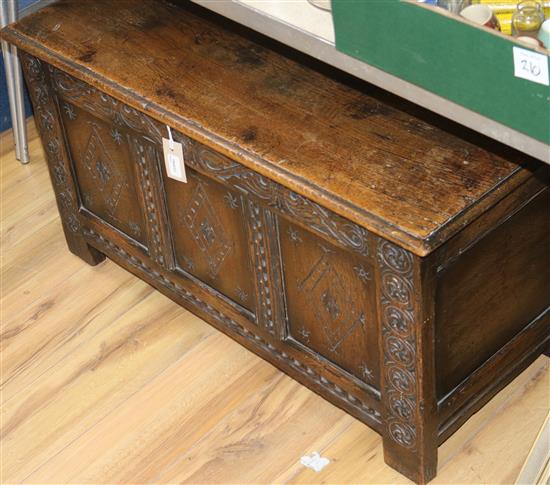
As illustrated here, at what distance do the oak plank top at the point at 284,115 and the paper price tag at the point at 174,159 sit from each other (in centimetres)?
8

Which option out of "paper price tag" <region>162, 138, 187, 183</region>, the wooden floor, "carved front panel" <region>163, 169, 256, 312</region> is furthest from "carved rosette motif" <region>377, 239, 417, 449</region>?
"paper price tag" <region>162, 138, 187, 183</region>

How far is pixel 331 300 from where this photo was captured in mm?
2104

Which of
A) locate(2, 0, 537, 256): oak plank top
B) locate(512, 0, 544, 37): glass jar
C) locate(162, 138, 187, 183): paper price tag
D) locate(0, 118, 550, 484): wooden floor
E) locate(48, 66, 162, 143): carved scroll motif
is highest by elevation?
locate(512, 0, 544, 37): glass jar

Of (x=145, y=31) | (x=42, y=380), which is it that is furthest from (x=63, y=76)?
(x=42, y=380)

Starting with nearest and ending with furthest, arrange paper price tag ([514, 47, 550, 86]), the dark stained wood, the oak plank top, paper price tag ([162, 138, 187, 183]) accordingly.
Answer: paper price tag ([514, 47, 550, 86])
the oak plank top
the dark stained wood
paper price tag ([162, 138, 187, 183])

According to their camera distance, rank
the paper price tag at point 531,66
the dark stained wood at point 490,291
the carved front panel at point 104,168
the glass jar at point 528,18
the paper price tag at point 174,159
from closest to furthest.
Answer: the paper price tag at point 531,66, the glass jar at point 528,18, the dark stained wood at point 490,291, the paper price tag at point 174,159, the carved front panel at point 104,168

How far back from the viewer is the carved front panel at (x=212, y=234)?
2225mm

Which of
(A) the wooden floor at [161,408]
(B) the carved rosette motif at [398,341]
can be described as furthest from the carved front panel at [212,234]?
(B) the carved rosette motif at [398,341]

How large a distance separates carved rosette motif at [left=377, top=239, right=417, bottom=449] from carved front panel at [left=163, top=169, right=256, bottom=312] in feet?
1.27

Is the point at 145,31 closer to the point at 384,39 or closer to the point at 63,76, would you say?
the point at 63,76

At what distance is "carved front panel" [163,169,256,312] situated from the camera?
2.22 meters

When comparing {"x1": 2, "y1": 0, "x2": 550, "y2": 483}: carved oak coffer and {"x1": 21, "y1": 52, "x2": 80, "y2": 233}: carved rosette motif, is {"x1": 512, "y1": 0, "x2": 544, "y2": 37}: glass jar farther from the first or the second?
{"x1": 21, "y1": 52, "x2": 80, "y2": 233}: carved rosette motif

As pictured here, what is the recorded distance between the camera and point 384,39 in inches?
66.4

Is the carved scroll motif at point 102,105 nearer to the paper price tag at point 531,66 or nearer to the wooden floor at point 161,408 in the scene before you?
the wooden floor at point 161,408
